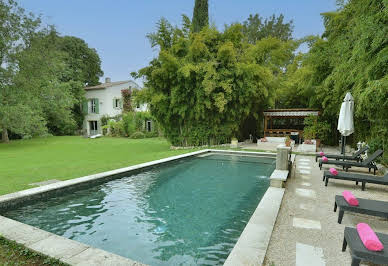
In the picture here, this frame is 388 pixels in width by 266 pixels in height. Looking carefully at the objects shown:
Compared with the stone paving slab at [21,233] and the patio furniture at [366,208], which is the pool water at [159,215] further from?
the patio furniture at [366,208]

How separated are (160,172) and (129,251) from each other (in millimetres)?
4505

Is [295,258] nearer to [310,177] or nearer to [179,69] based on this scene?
[310,177]

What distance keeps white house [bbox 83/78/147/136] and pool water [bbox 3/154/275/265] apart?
2085 cm

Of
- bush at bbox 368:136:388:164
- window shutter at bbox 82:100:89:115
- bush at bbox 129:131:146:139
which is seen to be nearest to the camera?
bush at bbox 368:136:388:164

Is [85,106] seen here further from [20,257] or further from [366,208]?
[366,208]

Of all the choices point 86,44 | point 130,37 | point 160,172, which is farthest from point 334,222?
point 86,44

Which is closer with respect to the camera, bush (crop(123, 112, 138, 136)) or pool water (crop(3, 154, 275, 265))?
pool water (crop(3, 154, 275, 265))

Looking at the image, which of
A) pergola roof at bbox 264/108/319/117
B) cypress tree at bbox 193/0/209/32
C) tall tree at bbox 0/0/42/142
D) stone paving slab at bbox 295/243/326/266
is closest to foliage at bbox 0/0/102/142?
tall tree at bbox 0/0/42/142

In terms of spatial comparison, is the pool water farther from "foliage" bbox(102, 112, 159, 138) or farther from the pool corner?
"foliage" bbox(102, 112, 159, 138)

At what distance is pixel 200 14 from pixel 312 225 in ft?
51.5

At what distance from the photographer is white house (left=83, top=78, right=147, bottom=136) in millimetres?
25688

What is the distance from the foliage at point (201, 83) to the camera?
1200cm

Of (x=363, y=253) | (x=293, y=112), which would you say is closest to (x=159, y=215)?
(x=363, y=253)

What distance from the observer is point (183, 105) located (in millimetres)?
12680
